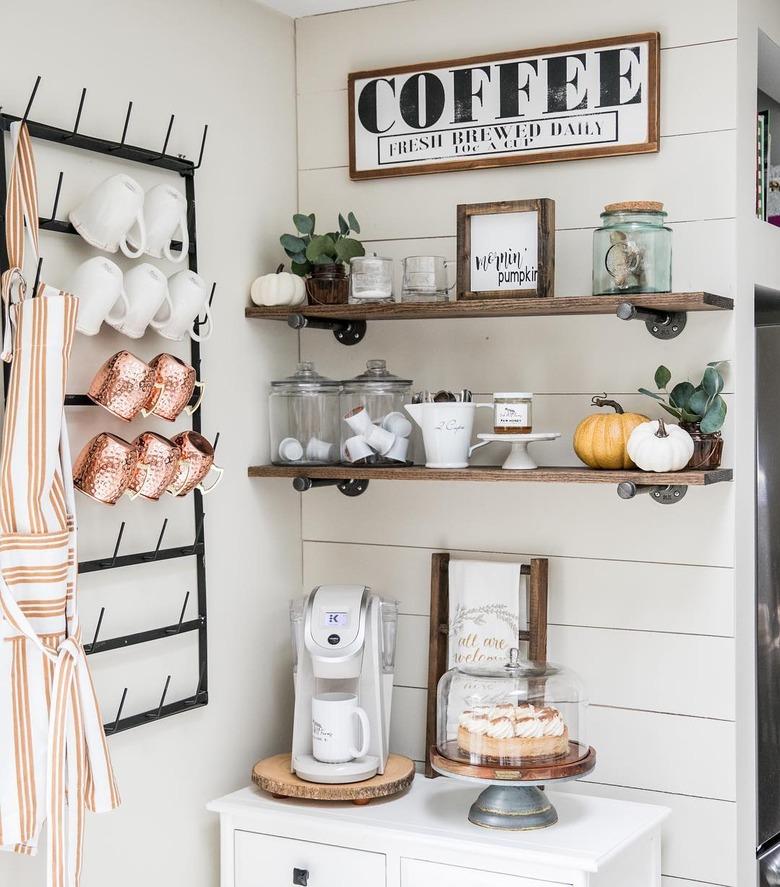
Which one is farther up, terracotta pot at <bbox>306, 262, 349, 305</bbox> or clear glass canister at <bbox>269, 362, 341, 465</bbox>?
terracotta pot at <bbox>306, 262, 349, 305</bbox>

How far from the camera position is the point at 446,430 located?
7.41 ft

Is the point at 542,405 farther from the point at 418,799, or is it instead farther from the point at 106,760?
the point at 106,760

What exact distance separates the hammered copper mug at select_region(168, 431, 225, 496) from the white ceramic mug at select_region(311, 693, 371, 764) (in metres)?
0.50

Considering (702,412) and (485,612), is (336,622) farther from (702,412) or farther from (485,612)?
(702,412)

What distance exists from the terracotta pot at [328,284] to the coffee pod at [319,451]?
0.92ft

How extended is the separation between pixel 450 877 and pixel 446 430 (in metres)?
0.80

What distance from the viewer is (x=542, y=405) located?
238cm

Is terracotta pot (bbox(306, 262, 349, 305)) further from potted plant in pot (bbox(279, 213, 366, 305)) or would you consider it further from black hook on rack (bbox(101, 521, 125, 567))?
black hook on rack (bbox(101, 521, 125, 567))

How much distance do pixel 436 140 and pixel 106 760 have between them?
1365mm

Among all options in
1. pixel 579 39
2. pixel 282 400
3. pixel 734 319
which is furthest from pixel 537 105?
pixel 282 400

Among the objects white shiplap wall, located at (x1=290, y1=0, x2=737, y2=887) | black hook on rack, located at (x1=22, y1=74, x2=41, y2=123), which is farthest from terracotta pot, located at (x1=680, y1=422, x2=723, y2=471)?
black hook on rack, located at (x1=22, y1=74, x2=41, y2=123)

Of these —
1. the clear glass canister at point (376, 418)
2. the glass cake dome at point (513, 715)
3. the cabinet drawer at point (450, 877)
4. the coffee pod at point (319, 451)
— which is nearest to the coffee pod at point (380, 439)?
the clear glass canister at point (376, 418)

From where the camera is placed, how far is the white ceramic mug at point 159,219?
80.9 inches

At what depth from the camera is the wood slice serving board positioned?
221 centimetres
